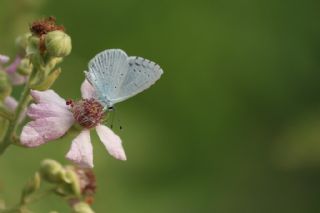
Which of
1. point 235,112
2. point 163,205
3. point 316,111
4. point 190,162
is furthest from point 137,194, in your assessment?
point 316,111

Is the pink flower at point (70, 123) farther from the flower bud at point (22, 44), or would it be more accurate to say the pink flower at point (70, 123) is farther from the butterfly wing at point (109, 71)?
the flower bud at point (22, 44)

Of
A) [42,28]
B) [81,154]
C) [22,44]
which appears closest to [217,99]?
[22,44]

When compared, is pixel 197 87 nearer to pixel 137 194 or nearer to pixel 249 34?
pixel 249 34

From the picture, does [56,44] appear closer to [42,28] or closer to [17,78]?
[42,28]

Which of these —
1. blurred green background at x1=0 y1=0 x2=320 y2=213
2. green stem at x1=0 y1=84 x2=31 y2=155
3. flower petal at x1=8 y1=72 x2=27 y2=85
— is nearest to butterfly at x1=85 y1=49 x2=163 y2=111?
green stem at x1=0 y1=84 x2=31 y2=155

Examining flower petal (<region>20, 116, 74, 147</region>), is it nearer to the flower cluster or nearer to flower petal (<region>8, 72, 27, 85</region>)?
the flower cluster

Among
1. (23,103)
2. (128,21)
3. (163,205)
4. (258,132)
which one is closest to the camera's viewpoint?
(23,103)
